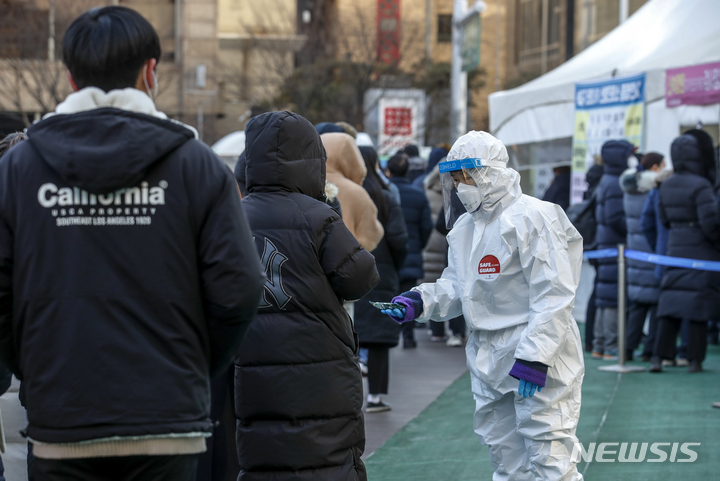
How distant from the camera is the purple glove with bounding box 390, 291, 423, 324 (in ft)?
13.1

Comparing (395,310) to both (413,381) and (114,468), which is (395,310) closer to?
(114,468)

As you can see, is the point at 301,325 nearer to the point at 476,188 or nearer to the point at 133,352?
the point at 476,188

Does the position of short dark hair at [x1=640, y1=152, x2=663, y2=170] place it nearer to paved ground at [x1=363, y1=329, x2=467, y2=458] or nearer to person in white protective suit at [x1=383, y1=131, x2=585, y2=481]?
paved ground at [x1=363, y1=329, x2=467, y2=458]

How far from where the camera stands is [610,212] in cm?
959

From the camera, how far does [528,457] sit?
Result: 3.85m

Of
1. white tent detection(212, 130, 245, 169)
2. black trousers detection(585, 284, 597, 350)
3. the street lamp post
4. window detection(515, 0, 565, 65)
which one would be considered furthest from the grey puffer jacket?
window detection(515, 0, 565, 65)

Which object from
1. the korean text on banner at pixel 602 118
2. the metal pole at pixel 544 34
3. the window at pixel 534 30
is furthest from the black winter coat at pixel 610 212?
the metal pole at pixel 544 34

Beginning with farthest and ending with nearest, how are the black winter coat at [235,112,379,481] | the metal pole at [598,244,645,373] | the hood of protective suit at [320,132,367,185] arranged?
the metal pole at [598,244,645,373] → the hood of protective suit at [320,132,367,185] → the black winter coat at [235,112,379,481]

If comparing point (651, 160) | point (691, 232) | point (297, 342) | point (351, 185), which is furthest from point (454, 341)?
point (297, 342)

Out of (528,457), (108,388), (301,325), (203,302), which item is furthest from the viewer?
(528,457)

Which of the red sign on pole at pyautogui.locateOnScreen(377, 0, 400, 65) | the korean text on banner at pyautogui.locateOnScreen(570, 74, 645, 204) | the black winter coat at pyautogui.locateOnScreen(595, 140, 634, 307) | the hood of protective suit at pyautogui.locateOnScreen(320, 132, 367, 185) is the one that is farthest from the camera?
the red sign on pole at pyautogui.locateOnScreen(377, 0, 400, 65)

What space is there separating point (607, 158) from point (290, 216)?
6588mm

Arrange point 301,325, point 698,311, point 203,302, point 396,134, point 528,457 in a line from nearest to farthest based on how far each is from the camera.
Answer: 1. point 203,302
2. point 301,325
3. point 528,457
4. point 698,311
5. point 396,134

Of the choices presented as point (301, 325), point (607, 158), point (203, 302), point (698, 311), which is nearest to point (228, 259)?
point (203, 302)
